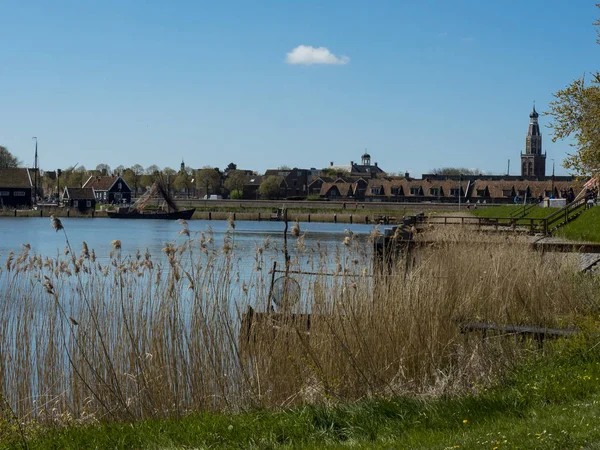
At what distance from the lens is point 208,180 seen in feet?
524

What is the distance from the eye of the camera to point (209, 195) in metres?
160

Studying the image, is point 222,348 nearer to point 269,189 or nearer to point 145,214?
point 145,214

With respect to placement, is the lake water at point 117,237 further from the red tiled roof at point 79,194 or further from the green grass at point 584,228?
the red tiled roof at point 79,194

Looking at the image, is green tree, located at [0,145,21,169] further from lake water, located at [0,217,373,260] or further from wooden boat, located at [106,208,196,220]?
lake water, located at [0,217,373,260]

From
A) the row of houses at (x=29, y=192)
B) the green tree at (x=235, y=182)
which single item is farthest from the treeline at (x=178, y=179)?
the row of houses at (x=29, y=192)

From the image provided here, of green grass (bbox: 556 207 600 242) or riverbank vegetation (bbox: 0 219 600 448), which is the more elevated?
green grass (bbox: 556 207 600 242)

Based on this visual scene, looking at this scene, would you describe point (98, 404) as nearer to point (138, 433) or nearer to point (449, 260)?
point (138, 433)

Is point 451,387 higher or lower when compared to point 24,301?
lower

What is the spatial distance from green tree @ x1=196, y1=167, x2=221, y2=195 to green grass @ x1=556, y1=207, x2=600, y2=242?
126m

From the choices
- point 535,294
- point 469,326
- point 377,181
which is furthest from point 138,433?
point 377,181

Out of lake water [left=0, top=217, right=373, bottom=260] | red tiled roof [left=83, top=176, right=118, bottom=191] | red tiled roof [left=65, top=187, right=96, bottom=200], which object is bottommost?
lake water [left=0, top=217, right=373, bottom=260]

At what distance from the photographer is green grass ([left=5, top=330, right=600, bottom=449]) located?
6.45 m

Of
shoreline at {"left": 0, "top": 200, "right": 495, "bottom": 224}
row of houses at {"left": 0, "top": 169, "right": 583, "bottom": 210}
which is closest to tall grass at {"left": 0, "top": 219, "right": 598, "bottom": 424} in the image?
shoreline at {"left": 0, "top": 200, "right": 495, "bottom": 224}

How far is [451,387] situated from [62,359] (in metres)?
4.23
